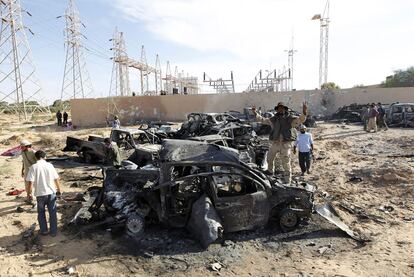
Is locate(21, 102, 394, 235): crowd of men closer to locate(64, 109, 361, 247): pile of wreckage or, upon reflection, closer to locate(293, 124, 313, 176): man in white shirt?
locate(293, 124, 313, 176): man in white shirt

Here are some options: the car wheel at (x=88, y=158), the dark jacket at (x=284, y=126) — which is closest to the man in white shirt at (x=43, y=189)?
the dark jacket at (x=284, y=126)

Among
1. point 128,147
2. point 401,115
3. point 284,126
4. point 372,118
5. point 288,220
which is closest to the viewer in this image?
point 288,220

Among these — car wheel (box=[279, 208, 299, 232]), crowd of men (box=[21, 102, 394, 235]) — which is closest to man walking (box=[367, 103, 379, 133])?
crowd of men (box=[21, 102, 394, 235])

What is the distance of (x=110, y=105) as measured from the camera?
111ft

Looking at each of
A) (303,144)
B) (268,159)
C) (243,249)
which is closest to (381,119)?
(303,144)

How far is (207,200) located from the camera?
20.6ft

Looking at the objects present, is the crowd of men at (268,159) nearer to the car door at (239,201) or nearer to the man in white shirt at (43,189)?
the man in white shirt at (43,189)

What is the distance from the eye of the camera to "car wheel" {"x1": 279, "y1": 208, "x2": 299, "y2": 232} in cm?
668

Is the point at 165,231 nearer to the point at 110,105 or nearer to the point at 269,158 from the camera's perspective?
the point at 269,158

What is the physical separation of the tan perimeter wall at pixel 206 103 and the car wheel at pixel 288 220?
91.4ft

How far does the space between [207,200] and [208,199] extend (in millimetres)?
26

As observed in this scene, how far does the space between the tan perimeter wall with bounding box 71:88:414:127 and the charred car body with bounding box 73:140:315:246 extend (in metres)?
27.8

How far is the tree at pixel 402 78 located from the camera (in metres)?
54.8

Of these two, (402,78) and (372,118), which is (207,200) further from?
(402,78)
